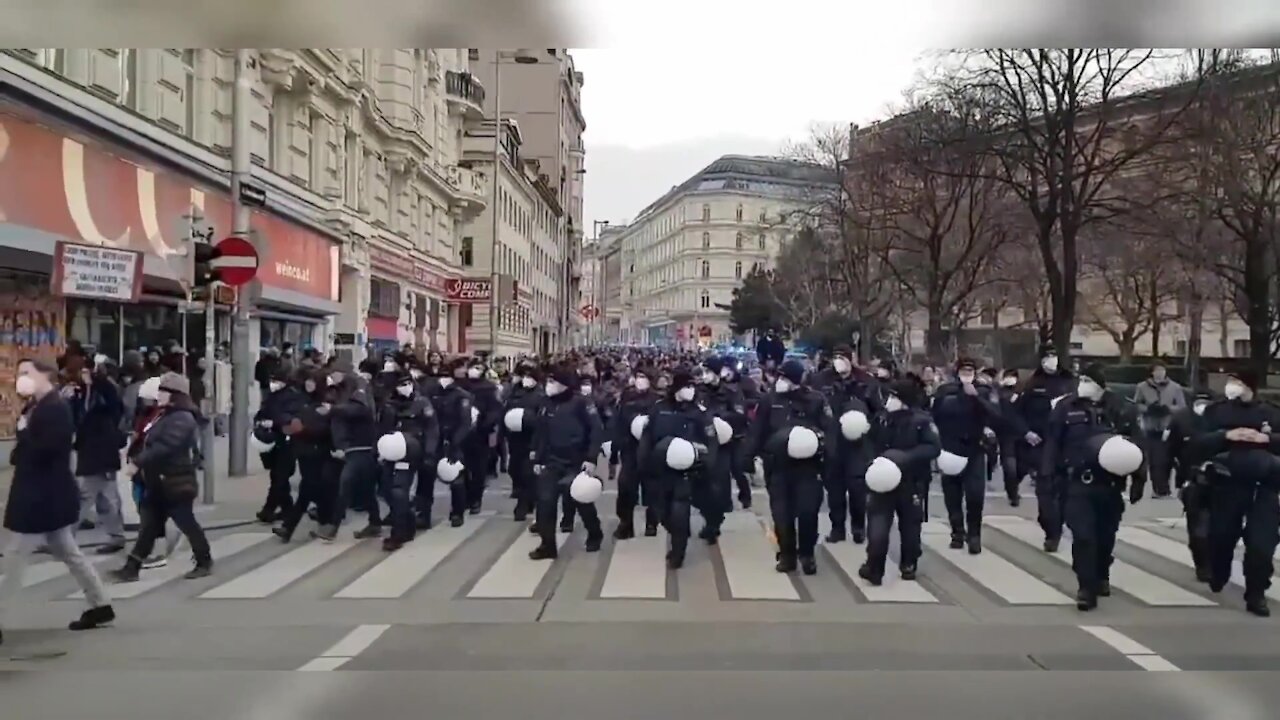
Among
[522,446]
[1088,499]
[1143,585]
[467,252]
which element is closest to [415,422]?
[522,446]

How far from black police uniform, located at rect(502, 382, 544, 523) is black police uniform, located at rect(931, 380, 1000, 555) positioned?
4404 mm

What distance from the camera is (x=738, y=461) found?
1484 cm

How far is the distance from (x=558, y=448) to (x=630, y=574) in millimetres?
1430

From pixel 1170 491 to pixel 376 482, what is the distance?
1144 centimetres

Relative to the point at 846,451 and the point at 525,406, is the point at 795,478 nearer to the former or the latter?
the point at 846,451

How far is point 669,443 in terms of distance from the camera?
11086mm

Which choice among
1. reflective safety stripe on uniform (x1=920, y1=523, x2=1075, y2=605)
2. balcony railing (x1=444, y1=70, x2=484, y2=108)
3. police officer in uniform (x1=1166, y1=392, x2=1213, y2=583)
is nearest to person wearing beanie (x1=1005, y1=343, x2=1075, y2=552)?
reflective safety stripe on uniform (x1=920, y1=523, x2=1075, y2=605)

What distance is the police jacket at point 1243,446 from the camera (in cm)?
908

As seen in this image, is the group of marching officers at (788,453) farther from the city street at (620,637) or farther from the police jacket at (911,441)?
the city street at (620,637)

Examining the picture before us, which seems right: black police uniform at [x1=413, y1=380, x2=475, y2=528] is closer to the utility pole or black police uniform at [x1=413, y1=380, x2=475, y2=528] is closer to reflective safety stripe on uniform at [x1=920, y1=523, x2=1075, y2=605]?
the utility pole

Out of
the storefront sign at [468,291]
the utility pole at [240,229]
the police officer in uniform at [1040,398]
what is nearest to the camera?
the police officer in uniform at [1040,398]

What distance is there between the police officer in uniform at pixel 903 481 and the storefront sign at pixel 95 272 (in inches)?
352

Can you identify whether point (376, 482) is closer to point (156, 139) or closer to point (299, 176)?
point (156, 139)

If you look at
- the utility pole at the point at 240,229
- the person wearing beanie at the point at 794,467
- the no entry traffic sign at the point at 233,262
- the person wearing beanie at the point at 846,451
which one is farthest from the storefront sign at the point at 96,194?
the person wearing beanie at the point at 846,451
